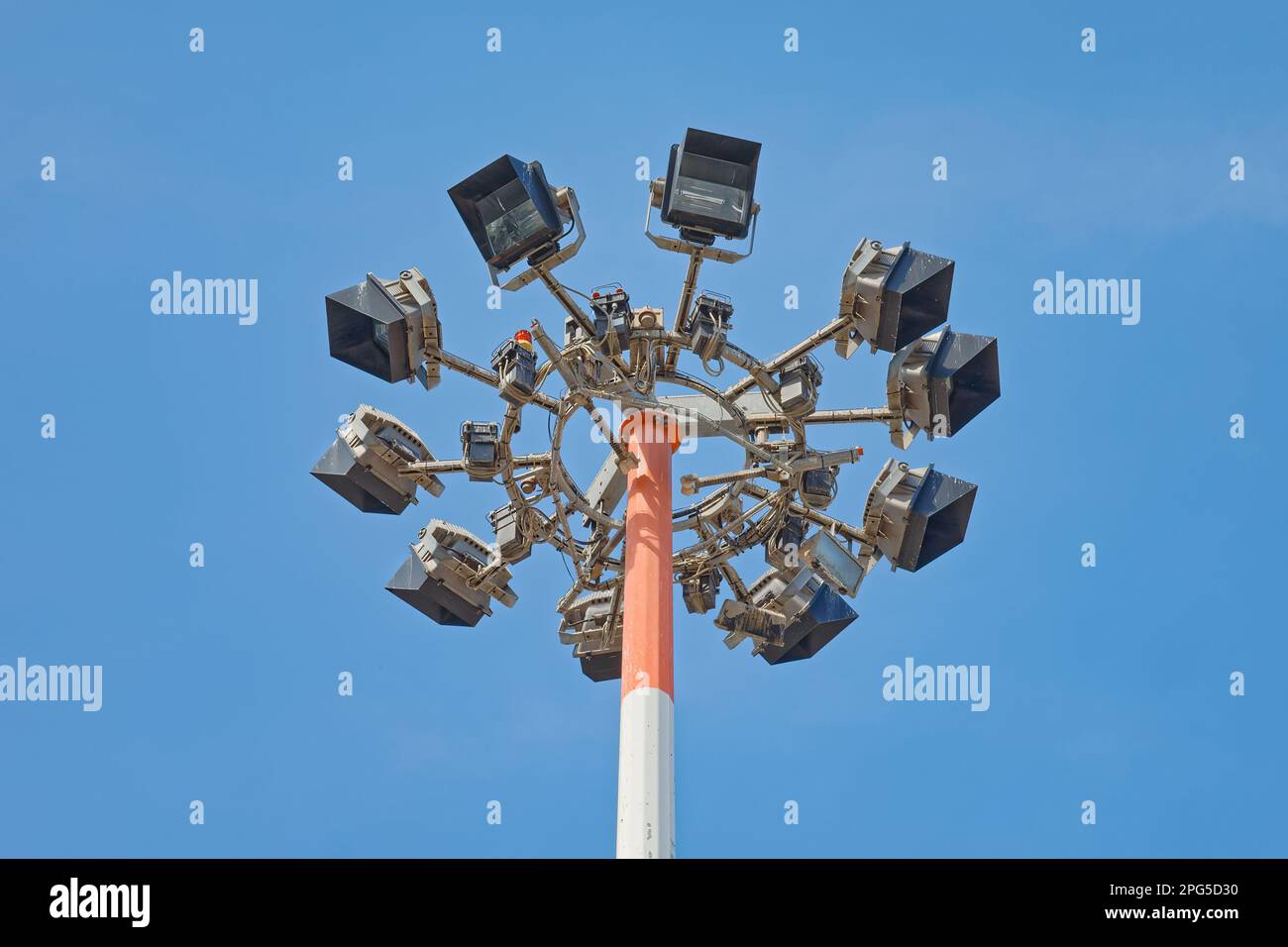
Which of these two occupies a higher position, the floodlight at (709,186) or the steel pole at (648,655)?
the floodlight at (709,186)

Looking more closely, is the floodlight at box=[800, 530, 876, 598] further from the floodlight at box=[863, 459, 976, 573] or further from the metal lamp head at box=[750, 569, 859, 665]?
the metal lamp head at box=[750, 569, 859, 665]

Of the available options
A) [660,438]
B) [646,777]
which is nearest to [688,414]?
[660,438]

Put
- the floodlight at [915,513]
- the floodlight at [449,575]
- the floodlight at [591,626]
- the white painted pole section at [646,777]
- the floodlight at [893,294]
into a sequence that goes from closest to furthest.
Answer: the white painted pole section at [646,777], the floodlight at [893,294], the floodlight at [915,513], the floodlight at [449,575], the floodlight at [591,626]

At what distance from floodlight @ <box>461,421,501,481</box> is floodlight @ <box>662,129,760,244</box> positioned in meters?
5.62

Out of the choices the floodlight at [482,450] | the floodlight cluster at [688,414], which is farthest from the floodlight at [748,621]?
the floodlight at [482,450]

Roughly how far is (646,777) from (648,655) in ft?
9.11

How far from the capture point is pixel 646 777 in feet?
102

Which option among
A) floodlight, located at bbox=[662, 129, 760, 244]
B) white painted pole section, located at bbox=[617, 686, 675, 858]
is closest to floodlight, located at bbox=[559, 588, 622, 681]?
white painted pole section, located at bbox=[617, 686, 675, 858]

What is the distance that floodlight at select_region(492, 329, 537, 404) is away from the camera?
3306 cm

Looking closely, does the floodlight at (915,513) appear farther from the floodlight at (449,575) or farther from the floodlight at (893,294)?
the floodlight at (449,575)

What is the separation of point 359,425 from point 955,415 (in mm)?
12739

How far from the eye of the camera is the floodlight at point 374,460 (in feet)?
121

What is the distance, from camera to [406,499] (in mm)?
37531

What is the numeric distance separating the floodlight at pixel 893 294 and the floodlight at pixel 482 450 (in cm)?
733
